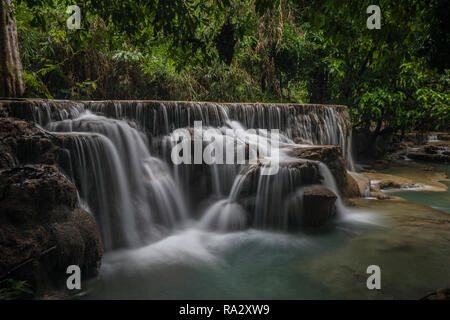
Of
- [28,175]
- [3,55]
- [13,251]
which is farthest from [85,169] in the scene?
[3,55]

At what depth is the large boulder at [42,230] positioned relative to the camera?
3145mm

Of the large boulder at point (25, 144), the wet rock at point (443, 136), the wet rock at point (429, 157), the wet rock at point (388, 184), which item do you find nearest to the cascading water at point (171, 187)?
the large boulder at point (25, 144)

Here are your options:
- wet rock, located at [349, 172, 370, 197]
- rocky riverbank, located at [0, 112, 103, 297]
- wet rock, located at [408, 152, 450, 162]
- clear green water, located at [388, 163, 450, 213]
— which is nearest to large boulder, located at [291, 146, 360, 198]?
wet rock, located at [349, 172, 370, 197]

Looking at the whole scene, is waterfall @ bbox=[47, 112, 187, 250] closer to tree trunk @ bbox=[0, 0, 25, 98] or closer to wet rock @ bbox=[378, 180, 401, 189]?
tree trunk @ bbox=[0, 0, 25, 98]

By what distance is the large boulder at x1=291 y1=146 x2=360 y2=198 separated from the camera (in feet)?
21.7

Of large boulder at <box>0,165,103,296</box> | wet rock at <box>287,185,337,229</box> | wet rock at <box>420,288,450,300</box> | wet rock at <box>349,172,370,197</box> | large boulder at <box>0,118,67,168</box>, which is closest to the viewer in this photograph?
wet rock at <box>420,288,450,300</box>

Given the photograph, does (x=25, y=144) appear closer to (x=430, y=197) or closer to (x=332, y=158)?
(x=332, y=158)

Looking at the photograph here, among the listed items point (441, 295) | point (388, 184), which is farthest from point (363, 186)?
point (441, 295)

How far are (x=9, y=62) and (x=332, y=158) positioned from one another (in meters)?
7.10

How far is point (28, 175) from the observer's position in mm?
3611

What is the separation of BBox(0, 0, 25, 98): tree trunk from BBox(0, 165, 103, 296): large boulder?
129 inches

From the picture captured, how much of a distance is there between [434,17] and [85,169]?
490 cm

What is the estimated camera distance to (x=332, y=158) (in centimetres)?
676
